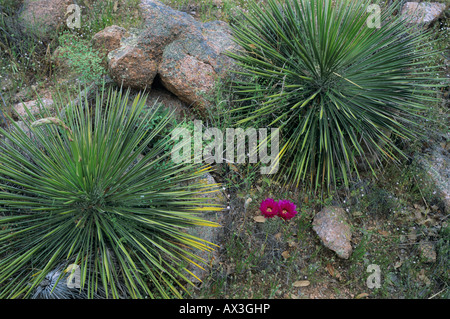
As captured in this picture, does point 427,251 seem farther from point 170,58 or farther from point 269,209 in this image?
point 170,58

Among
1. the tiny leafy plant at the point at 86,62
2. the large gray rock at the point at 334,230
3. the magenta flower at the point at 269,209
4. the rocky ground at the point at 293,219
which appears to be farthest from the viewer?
the tiny leafy plant at the point at 86,62

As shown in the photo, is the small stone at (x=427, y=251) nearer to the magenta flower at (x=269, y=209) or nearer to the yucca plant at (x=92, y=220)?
the magenta flower at (x=269, y=209)

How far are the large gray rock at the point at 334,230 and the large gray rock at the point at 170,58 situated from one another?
5.36 feet

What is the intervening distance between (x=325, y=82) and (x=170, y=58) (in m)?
1.57

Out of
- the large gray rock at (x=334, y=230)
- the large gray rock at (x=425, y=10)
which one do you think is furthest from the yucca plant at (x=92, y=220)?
the large gray rock at (x=425, y=10)

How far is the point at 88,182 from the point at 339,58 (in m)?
2.49

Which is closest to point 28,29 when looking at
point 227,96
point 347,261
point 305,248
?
point 227,96

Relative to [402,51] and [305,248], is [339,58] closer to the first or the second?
[402,51]

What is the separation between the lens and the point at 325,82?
145 inches

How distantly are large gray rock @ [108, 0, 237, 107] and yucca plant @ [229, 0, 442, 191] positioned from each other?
337 millimetres

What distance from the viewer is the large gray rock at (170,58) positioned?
379 centimetres

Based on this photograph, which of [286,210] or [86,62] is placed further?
[86,62]

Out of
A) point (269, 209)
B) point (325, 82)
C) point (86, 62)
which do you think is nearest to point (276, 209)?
point (269, 209)
